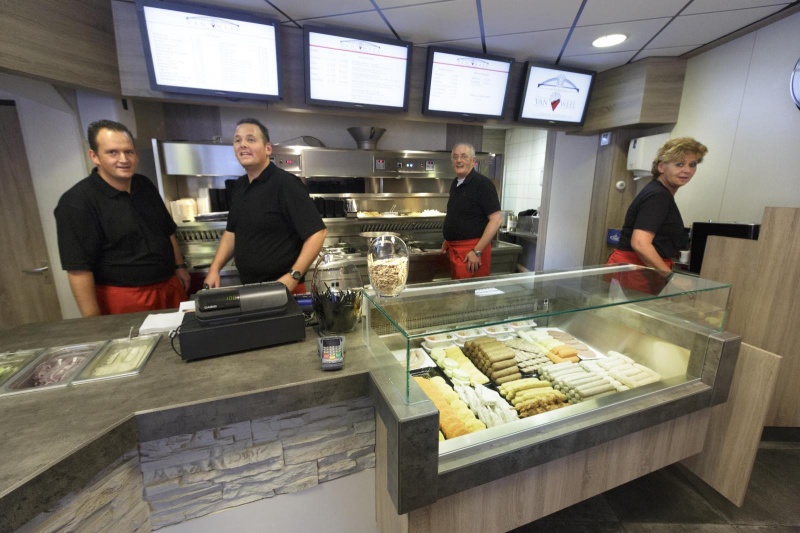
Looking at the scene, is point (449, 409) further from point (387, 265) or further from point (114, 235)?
point (114, 235)

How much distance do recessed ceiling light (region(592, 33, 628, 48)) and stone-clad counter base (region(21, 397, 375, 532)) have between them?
3.17 metres

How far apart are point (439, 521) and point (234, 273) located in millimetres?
2502

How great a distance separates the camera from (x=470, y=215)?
113 inches

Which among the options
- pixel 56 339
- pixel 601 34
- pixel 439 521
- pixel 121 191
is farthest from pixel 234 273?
pixel 601 34

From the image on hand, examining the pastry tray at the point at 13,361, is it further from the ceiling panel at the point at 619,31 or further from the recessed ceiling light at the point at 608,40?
the recessed ceiling light at the point at 608,40

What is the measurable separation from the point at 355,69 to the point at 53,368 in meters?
2.55

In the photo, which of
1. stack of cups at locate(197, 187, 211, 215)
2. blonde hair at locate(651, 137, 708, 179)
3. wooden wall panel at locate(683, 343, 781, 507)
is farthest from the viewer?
stack of cups at locate(197, 187, 211, 215)

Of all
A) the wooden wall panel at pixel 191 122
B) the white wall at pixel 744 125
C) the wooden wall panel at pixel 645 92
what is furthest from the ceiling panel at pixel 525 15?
the wooden wall panel at pixel 191 122

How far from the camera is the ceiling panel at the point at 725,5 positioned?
6.99 feet

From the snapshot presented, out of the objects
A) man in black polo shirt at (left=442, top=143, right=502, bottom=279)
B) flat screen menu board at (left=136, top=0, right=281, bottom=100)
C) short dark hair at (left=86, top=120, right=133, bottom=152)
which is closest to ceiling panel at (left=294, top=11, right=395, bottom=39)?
flat screen menu board at (left=136, top=0, right=281, bottom=100)

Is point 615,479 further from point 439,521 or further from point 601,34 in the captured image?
point 601,34

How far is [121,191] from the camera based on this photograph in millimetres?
1800

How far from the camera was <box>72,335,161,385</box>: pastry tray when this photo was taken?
1.03 metres

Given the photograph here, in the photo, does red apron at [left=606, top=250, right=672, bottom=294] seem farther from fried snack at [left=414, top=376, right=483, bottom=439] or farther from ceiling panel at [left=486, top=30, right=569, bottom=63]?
ceiling panel at [left=486, top=30, right=569, bottom=63]
